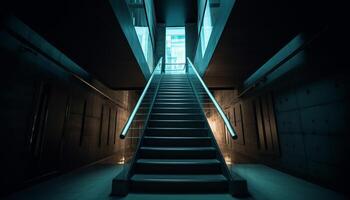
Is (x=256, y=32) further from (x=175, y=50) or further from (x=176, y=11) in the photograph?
(x=175, y=50)

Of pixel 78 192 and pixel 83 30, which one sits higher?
pixel 83 30

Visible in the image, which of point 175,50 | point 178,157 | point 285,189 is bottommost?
point 285,189

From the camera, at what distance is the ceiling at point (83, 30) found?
2.25 metres

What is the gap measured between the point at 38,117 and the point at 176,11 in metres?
10.0

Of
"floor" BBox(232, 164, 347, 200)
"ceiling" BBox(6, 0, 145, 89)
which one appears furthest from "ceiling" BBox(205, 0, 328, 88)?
"floor" BBox(232, 164, 347, 200)

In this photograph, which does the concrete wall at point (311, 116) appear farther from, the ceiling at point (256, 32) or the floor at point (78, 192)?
the floor at point (78, 192)

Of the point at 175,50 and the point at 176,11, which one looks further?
the point at 175,50

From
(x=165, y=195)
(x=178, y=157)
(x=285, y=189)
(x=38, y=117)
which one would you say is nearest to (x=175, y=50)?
(x=38, y=117)

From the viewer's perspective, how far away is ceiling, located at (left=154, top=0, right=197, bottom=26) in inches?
388

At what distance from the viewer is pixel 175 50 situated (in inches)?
478

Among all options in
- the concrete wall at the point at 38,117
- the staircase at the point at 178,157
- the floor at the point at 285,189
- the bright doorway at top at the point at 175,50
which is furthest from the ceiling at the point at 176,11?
the floor at the point at 285,189

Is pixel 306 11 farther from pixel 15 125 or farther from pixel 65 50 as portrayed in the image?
pixel 15 125

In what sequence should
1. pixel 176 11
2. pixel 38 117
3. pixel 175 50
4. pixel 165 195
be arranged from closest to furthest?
pixel 165 195, pixel 38 117, pixel 176 11, pixel 175 50

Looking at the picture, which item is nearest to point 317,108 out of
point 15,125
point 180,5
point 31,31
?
point 15,125
